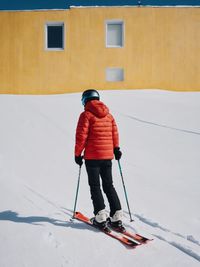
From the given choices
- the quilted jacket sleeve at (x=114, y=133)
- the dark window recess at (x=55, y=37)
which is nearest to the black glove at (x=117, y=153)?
the quilted jacket sleeve at (x=114, y=133)

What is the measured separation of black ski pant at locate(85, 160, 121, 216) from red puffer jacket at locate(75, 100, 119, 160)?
10 cm

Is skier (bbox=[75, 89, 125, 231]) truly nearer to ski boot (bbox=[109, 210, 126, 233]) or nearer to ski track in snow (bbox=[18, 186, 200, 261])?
ski boot (bbox=[109, 210, 126, 233])

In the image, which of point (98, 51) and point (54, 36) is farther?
point (54, 36)

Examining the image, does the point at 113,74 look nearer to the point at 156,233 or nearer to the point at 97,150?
the point at 97,150

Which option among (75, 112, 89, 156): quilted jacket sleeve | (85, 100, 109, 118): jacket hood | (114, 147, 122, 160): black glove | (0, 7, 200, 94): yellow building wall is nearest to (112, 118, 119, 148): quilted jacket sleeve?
(114, 147, 122, 160): black glove

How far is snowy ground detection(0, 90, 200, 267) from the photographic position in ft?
12.3

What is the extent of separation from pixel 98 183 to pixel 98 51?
51.2 feet

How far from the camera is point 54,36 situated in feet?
64.6

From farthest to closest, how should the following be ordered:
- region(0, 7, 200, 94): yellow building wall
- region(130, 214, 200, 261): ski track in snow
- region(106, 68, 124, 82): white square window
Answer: region(106, 68, 124, 82): white square window
region(0, 7, 200, 94): yellow building wall
region(130, 214, 200, 261): ski track in snow

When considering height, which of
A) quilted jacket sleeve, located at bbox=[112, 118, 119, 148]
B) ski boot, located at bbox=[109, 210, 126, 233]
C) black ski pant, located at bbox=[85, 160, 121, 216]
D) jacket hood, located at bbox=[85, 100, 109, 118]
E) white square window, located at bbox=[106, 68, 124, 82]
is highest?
white square window, located at bbox=[106, 68, 124, 82]

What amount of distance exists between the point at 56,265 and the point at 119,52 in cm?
1701

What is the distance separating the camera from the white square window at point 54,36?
19656mm

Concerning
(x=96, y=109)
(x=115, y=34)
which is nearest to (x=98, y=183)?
(x=96, y=109)

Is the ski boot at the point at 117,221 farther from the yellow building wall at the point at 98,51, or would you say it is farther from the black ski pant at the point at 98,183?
the yellow building wall at the point at 98,51
